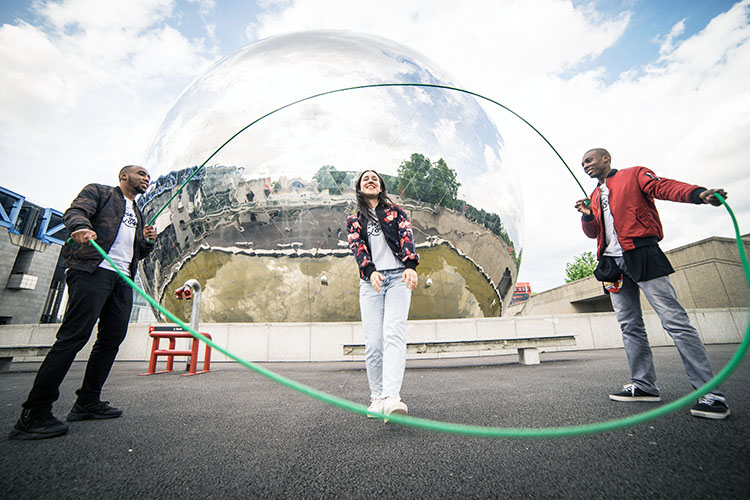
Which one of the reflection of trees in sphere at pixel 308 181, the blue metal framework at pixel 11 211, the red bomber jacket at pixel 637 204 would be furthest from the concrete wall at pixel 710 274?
the blue metal framework at pixel 11 211

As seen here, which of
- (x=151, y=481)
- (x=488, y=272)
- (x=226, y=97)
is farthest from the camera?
(x=488, y=272)

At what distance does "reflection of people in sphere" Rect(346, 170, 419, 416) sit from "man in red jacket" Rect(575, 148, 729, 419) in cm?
148

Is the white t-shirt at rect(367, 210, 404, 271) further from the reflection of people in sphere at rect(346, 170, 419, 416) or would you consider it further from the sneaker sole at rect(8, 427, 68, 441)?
the sneaker sole at rect(8, 427, 68, 441)

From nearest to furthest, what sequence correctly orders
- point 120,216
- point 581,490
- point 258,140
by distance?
1. point 581,490
2. point 120,216
3. point 258,140

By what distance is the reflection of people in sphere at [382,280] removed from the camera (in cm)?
202

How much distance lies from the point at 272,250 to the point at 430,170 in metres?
2.10

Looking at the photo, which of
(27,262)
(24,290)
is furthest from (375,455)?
(27,262)

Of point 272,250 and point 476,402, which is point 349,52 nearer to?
point 272,250

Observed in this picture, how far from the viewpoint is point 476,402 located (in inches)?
96.1

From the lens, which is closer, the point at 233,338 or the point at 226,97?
the point at 226,97

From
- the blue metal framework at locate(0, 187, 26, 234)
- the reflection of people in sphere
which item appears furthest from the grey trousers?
the blue metal framework at locate(0, 187, 26, 234)

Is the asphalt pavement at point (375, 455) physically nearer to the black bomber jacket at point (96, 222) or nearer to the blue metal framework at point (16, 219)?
the black bomber jacket at point (96, 222)

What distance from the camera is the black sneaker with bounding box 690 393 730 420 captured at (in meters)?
1.75

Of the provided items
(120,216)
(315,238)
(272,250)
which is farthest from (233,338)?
(120,216)
